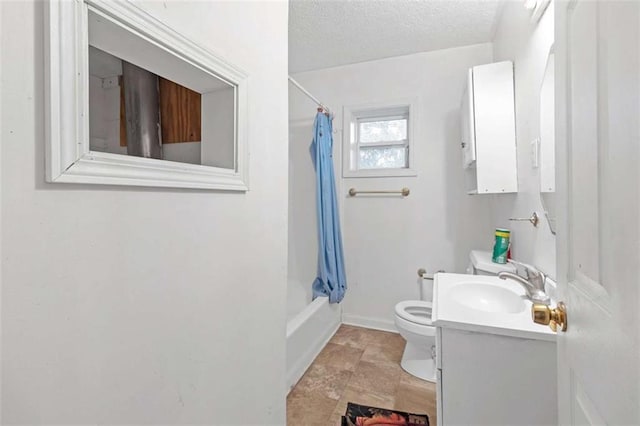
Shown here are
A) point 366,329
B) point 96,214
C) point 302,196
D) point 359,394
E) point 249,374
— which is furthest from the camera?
point 302,196

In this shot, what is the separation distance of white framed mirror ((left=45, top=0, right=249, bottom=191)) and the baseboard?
2.11m

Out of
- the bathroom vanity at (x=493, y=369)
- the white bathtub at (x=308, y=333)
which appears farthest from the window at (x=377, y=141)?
the bathroom vanity at (x=493, y=369)

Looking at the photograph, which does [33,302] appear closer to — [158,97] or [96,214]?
[96,214]

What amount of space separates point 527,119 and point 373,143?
134 cm

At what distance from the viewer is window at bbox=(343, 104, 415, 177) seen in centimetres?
260

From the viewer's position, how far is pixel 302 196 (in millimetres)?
2826

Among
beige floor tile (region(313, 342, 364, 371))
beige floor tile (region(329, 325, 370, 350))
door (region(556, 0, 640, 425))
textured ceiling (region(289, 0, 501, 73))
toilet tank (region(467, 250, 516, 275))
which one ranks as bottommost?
beige floor tile (region(313, 342, 364, 371))

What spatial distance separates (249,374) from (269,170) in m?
0.71

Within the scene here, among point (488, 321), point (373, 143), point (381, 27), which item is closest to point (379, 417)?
point (488, 321)

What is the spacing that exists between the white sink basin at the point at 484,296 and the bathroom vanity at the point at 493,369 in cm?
17

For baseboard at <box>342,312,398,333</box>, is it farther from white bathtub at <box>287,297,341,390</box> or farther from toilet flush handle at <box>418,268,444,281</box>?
toilet flush handle at <box>418,268,444,281</box>

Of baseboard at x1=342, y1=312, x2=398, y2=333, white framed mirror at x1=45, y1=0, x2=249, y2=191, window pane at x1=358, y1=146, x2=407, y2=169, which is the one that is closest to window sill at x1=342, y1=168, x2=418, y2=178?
window pane at x1=358, y1=146, x2=407, y2=169

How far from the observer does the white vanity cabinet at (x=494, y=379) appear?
92cm

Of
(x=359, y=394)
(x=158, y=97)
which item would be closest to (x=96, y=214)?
(x=158, y=97)
